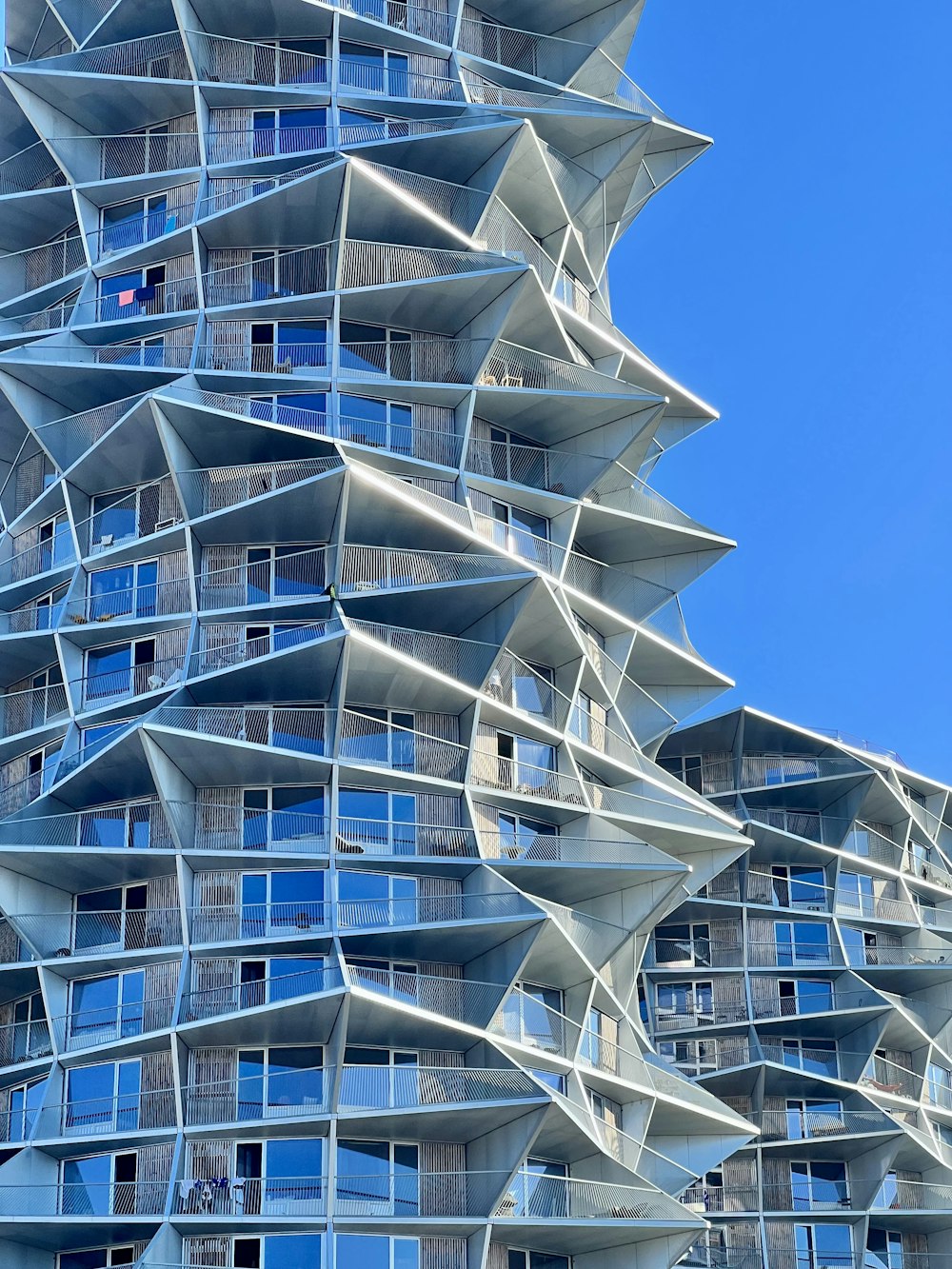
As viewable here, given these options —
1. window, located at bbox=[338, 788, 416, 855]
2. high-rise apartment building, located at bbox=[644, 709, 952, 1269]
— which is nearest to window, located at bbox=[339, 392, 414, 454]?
window, located at bbox=[338, 788, 416, 855]

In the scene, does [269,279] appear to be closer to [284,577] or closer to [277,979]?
[284,577]

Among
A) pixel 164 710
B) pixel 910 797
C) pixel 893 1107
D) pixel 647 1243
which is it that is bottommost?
pixel 647 1243

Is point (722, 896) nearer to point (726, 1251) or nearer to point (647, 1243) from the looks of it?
point (726, 1251)

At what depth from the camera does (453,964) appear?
46719mm

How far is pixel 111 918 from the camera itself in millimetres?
46438

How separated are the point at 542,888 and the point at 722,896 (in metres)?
20.4

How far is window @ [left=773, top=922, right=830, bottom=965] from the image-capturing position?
220 ft

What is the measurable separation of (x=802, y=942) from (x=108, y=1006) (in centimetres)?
2873

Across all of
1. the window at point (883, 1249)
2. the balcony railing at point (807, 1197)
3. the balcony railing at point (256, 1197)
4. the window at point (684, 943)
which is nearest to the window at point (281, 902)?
the balcony railing at point (256, 1197)

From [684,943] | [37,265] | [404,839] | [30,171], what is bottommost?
[404,839]

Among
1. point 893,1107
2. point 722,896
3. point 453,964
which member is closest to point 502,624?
point 453,964

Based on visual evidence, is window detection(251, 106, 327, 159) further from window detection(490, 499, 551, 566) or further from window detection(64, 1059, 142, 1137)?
window detection(64, 1059, 142, 1137)

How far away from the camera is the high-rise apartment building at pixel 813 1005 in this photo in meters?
63.9

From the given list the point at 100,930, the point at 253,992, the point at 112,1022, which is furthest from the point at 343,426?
the point at 112,1022
